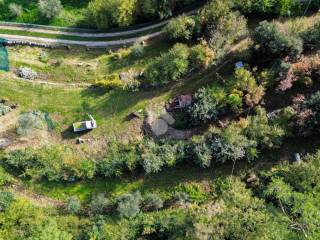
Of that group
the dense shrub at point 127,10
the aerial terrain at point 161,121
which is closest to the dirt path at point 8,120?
the aerial terrain at point 161,121

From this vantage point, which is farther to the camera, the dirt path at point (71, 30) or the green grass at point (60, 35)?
the green grass at point (60, 35)

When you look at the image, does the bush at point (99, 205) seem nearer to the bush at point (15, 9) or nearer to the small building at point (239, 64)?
the small building at point (239, 64)

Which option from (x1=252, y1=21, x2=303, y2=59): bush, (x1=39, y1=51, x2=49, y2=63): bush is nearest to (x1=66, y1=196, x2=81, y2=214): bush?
(x1=39, y1=51, x2=49, y2=63): bush

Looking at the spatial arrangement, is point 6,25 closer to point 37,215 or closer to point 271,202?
point 37,215

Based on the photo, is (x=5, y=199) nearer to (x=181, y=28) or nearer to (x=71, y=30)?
(x=71, y=30)

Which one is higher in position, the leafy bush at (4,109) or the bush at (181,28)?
the bush at (181,28)

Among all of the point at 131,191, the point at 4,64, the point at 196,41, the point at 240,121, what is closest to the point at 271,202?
the point at 240,121
